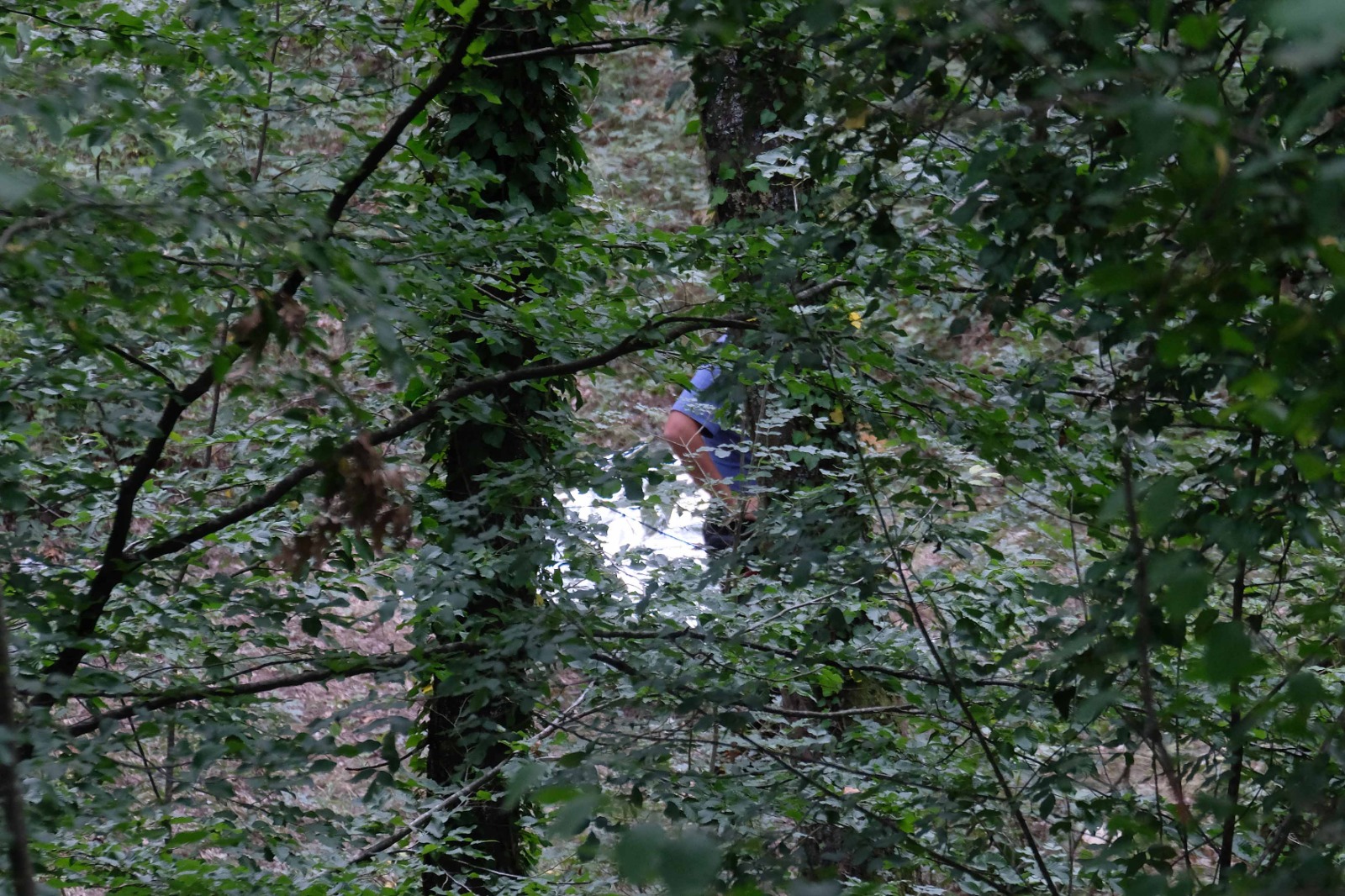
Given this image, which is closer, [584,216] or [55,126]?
[55,126]

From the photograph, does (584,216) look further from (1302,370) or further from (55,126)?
(1302,370)

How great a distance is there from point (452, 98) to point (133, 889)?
3006 mm

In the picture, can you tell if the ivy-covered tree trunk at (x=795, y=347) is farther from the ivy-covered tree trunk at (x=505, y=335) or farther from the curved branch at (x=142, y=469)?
the ivy-covered tree trunk at (x=505, y=335)

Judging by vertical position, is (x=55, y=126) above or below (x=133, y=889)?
above

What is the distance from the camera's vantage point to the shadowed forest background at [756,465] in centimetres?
131

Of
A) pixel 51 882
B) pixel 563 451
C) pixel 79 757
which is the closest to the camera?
pixel 79 757

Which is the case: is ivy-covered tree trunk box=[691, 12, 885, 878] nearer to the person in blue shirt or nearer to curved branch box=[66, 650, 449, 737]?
curved branch box=[66, 650, 449, 737]

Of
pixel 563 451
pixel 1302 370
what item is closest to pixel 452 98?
pixel 563 451

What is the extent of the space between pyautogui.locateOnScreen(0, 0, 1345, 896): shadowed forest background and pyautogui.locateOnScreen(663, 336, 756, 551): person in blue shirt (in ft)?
1.07

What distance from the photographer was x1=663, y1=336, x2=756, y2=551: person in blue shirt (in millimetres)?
3969

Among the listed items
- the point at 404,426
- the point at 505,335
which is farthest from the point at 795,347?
the point at 505,335

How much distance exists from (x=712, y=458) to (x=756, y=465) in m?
0.68

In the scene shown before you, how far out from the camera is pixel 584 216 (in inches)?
129

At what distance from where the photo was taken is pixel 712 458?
14.2ft
